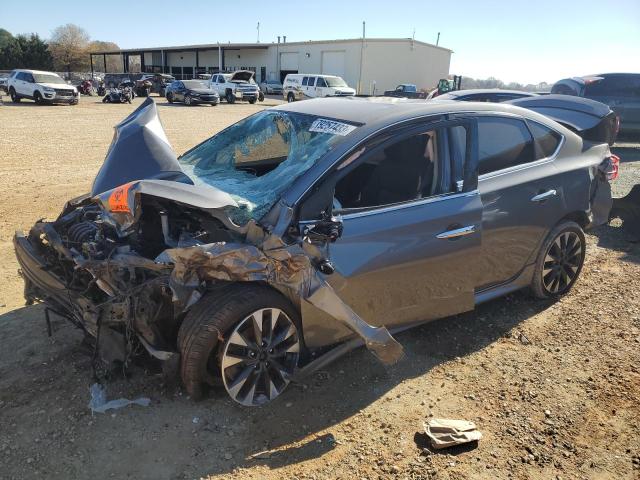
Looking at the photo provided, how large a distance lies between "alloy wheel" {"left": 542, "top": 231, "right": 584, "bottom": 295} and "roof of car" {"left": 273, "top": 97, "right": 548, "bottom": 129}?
1126mm

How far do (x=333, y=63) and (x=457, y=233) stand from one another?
159ft

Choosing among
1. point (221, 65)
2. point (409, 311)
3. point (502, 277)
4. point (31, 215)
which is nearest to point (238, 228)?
point (409, 311)

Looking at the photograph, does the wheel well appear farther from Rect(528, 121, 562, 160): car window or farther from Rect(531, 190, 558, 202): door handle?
Rect(528, 121, 562, 160): car window

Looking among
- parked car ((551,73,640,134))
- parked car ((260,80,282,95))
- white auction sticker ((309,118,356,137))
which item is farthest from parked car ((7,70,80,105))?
white auction sticker ((309,118,356,137))

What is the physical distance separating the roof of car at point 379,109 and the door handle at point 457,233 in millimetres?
789

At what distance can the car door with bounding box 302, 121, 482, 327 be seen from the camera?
3.00 m

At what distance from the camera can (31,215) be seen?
621 centimetres

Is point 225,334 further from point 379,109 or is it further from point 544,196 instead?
point 544,196

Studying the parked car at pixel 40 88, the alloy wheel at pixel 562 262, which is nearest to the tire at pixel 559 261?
the alloy wheel at pixel 562 262

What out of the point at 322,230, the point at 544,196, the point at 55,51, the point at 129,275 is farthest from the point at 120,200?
the point at 55,51

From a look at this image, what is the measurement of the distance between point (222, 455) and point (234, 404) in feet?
1.29

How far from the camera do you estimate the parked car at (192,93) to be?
28878 mm

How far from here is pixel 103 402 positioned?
292 centimetres

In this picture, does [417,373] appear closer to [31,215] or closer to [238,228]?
[238,228]
